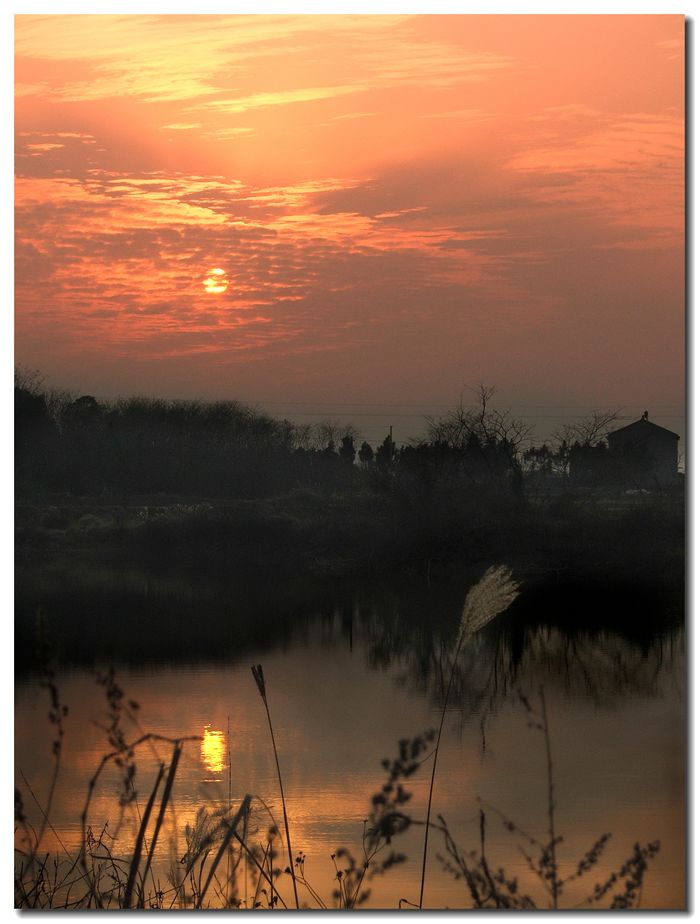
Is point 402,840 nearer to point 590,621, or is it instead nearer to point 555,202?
point 590,621

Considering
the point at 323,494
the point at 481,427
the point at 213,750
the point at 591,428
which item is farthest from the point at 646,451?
the point at 213,750

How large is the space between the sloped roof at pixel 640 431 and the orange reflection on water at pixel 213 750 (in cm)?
264

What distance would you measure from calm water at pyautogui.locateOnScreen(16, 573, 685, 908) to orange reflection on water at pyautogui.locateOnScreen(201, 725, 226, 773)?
0.04ft

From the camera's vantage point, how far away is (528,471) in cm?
676

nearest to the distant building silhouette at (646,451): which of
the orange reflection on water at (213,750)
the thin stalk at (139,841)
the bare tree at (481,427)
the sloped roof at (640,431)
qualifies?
the sloped roof at (640,431)

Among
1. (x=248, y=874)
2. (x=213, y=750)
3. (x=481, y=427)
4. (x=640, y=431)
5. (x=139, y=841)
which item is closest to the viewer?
(x=139, y=841)

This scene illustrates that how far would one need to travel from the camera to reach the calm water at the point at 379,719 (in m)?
4.90

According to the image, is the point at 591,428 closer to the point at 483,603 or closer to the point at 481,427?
the point at 481,427

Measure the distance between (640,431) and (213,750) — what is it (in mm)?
2732

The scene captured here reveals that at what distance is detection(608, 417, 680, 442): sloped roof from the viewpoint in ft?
18.7

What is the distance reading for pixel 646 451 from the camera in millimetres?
5945

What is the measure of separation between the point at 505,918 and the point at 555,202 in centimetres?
354

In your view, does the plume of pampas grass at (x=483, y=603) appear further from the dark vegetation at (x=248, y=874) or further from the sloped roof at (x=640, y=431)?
the sloped roof at (x=640, y=431)
